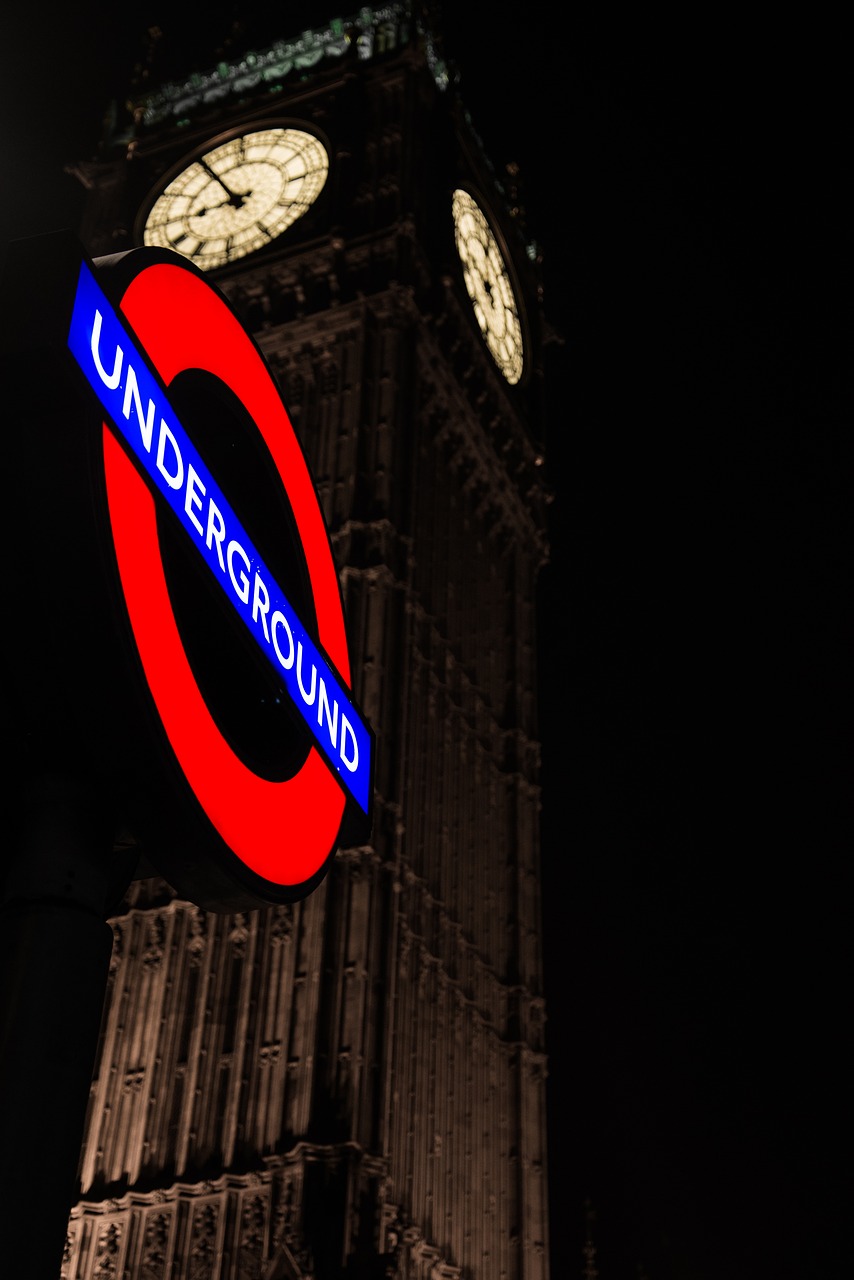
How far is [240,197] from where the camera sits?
3953 cm

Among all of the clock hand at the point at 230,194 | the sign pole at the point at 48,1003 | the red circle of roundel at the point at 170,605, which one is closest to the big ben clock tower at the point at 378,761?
the clock hand at the point at 230,194

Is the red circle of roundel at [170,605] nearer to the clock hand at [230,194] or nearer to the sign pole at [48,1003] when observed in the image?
the sign pole at [48,1003]

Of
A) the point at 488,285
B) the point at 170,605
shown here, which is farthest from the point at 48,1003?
the point at 488,285

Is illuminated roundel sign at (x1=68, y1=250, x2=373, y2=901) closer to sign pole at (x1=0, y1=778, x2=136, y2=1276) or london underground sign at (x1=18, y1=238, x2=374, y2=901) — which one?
london underground sign at (x1=18, y1=238, x2=374, y2=901)

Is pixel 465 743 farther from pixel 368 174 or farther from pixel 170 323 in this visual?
pixel 170 323

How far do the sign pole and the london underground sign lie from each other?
1.11 feet

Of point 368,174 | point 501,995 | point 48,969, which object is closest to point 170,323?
point 48,969

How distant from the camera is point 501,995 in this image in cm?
3478

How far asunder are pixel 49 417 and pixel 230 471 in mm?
1695

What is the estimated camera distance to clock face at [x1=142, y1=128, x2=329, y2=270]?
129 feet

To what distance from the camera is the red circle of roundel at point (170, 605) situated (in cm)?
414

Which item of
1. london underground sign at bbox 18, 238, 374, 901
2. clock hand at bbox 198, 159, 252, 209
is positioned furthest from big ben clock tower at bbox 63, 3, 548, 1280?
london underground sign at bbox 18, 238, 374, 901

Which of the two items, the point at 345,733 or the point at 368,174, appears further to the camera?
the point at 368,174

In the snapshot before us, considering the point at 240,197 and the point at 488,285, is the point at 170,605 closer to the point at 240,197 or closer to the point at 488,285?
the point at 240,197
